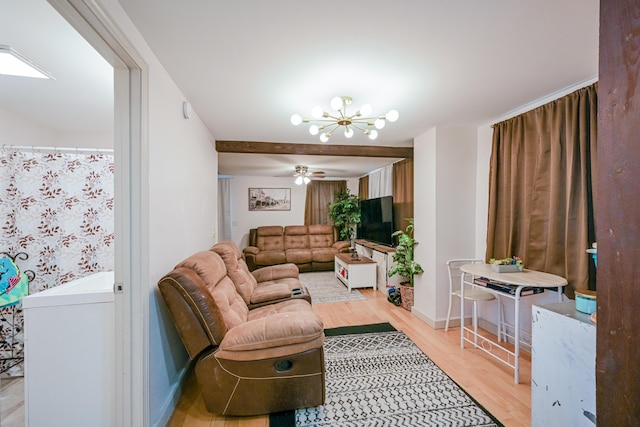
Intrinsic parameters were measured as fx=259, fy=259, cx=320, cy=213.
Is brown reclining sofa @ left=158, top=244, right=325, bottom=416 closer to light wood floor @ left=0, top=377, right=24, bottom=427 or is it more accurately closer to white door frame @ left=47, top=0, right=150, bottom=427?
white door frame @ left=47, top=0, right=150, bottom=427

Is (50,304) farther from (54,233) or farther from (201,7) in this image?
(201,7)

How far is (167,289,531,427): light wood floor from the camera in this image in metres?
1.66

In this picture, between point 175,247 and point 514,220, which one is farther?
point 514,220

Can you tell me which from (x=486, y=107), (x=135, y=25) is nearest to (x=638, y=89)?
(x=135, y=25)

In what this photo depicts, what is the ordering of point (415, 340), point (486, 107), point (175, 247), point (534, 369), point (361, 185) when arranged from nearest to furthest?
point (534, 369) → point (175, 247) → point (486, 107) → point (415, 340) → point (361, 185)

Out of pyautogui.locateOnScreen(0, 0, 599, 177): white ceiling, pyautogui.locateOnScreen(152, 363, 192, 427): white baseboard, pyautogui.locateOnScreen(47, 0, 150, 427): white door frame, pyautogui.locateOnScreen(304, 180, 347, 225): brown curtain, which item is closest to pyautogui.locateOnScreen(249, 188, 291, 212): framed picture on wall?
pyautogui.locateOnScreen(304, 180, 347, 225): brown curtain

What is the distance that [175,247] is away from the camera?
75.5 inches

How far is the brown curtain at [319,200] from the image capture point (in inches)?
275

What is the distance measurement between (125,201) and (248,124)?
1712mm

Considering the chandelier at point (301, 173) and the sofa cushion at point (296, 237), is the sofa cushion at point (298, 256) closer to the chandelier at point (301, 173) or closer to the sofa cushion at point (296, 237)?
Answer: the sofa cushion at point (296, 237)

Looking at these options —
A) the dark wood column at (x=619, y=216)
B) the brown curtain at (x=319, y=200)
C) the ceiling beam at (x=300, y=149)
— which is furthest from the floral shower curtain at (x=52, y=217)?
the brown curtain at (x=319, y=200)

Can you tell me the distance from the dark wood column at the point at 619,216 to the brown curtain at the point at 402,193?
3.72 m

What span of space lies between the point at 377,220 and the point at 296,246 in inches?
85.3

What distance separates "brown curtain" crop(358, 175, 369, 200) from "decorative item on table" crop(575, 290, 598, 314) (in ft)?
16.3
